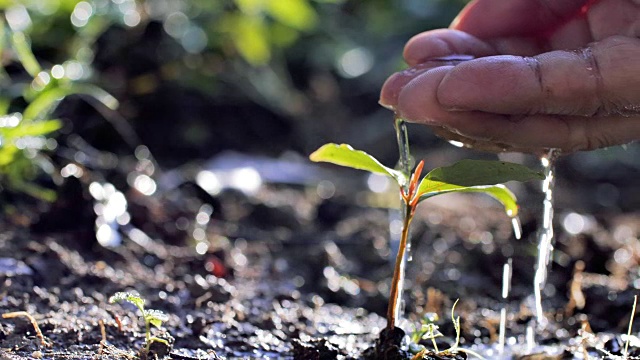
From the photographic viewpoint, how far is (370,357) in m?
1.55

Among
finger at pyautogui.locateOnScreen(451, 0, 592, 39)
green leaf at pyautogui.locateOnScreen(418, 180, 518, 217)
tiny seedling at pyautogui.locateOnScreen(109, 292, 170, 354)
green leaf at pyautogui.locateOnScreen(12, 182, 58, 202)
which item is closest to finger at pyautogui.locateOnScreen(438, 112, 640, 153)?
green leaf at pyautogui.locateOnScreen(418, 180, 518, 217)

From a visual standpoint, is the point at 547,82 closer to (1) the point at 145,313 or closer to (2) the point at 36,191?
(1) the point at 145,313

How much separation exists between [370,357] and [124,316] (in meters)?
0.56

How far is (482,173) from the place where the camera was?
1.41 meters

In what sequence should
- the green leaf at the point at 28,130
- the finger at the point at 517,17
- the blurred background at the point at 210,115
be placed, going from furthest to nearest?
the blurred background at the point at 210,115 < the green leaf at the point at 28,130 < the finger at the point at 517,17

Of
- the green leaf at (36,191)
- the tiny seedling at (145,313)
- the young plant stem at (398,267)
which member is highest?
the green leaf at (36,191)

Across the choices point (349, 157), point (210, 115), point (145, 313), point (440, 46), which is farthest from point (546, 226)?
point (210, 115)

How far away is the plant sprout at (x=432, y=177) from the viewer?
1.39 metres

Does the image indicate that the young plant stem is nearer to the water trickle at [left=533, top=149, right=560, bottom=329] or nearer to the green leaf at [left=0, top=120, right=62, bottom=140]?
the water trickle at [left=533, top=149, right=560, bottom=329]

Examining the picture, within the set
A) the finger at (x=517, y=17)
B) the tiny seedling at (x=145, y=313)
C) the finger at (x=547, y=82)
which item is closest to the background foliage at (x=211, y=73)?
the tiny seedling at (x=145, y=313)

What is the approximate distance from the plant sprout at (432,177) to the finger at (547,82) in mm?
134

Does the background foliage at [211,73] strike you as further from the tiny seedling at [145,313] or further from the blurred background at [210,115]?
the tiny seedling at [145,313]

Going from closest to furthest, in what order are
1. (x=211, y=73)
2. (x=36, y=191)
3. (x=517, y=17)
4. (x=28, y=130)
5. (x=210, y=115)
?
(x=517, y=17) → (x=28, y=130) → (x=36, y=191) → (x=211, y=73) → (x=210, y=115)

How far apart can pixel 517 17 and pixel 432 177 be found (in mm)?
716
